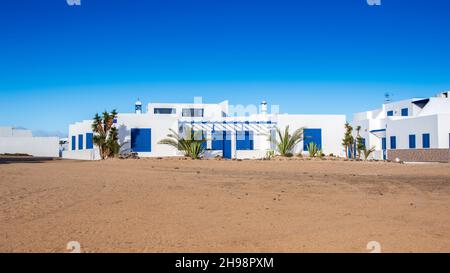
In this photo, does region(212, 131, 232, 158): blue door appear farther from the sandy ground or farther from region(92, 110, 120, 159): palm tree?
the sandy ground

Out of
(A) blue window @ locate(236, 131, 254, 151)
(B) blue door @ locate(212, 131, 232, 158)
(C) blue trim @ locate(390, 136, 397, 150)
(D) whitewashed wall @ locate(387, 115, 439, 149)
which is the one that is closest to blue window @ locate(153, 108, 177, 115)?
(B) blue door @ locate(212, 131, 232, 158)

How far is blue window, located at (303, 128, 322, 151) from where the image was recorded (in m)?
26.0

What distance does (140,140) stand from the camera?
80.9 ft

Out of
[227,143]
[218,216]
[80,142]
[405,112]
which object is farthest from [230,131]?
[218,216]

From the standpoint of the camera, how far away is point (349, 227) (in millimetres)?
5008

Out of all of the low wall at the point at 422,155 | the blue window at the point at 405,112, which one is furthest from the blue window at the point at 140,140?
the blue window at the point at 405,112

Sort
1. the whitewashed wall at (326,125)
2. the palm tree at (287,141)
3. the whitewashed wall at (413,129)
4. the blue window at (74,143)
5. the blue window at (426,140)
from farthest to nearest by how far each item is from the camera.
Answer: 1. the blue window at (74,143)
2. the whitewashed wall at (326,125)
3. the blue window at (426,140)
4. the whitewashed wall at (413,129)
5. the palm tree at (287,141)

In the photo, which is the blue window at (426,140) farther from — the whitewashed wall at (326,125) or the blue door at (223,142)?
the blue door at (223,142)

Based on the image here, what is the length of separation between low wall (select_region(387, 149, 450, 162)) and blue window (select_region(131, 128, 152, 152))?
46.3ft

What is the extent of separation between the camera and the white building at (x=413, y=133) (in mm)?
22856

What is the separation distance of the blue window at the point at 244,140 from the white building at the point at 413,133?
8200mm

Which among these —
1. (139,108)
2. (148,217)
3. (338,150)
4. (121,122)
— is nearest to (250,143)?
(338,150)

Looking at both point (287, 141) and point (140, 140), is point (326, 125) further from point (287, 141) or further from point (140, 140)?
point (140, 140)
